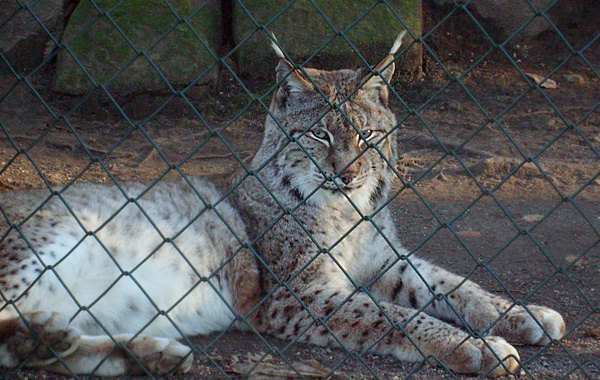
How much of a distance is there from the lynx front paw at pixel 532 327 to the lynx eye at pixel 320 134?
128cm

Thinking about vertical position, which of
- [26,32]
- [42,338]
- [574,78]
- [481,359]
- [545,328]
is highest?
[26,32]

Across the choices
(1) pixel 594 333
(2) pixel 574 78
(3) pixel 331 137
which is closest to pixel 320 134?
(3) pixel 331 137

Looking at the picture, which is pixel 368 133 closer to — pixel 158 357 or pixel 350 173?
pixel 350 173

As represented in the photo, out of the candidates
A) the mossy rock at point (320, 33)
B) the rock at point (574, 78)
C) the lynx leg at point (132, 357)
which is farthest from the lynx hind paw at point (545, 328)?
the rock at point (574, 78)

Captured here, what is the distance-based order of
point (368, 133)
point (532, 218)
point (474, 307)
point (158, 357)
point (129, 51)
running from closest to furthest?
point (158, 357), point (474, 307), point (368, 133), point (532, 218), point (129, 51)

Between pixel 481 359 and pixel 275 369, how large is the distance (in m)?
0.88

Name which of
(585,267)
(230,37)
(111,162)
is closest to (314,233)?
(585,267)

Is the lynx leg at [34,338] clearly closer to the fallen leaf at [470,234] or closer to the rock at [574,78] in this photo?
the fallen leaf at [470,234]

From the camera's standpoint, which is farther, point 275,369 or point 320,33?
point 320,33

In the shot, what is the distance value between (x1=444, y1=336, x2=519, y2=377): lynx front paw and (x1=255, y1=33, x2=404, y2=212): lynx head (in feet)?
3.31

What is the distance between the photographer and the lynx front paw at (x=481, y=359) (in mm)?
2988

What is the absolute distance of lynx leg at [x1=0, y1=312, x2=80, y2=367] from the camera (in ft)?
9.09

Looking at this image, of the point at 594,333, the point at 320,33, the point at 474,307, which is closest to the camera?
the point at 594,333

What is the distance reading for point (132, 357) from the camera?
295cm
